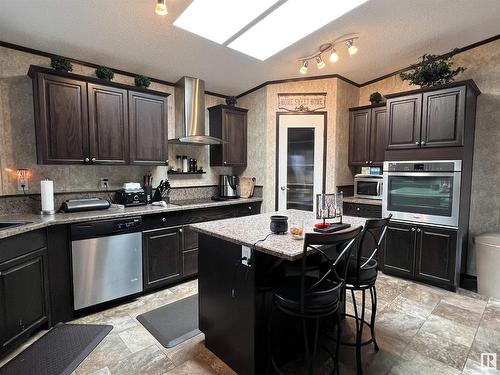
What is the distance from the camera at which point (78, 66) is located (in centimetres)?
301

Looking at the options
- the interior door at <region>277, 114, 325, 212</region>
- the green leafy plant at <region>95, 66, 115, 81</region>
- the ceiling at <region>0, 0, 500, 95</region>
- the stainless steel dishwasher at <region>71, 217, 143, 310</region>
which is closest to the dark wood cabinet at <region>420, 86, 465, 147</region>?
the ceiling at <region>0, 0, 500, 95</region>

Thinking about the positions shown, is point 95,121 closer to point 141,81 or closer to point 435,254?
point 141,81

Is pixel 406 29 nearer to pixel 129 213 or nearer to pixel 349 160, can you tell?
pixel 349 160

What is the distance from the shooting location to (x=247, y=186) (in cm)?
445

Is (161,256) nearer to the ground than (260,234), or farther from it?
nearer to the ground

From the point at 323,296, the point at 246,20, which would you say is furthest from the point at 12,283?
the point at 246,20

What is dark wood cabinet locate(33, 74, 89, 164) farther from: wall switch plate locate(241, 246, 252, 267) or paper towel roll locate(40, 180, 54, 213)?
wall switch plate locate(241, 246, 252, 267)

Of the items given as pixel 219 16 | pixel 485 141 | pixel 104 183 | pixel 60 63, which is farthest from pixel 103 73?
pixel 485 141

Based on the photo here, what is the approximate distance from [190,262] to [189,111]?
1986 mm

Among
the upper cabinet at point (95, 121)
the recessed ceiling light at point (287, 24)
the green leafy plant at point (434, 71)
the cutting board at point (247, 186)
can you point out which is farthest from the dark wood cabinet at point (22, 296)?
the green leafy plant at point (434, 71)

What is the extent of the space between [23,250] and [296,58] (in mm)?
3502

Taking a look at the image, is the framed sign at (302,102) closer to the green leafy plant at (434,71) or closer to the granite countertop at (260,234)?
the green leafy plant at (434,71)

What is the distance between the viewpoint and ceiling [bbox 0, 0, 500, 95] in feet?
7.80

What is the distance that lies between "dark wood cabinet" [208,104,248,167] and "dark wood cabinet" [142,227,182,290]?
1479 millimetres
